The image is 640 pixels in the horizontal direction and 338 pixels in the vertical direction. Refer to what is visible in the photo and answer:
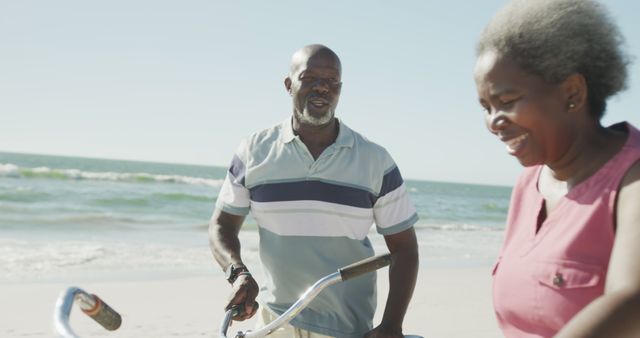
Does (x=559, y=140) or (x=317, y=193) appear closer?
(x=559, y=140)

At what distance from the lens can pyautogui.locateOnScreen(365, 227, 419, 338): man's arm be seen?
2.30 m

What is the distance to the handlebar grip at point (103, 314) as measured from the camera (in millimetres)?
1494

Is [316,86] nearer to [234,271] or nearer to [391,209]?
[391,209]

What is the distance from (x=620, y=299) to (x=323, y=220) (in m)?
1.48

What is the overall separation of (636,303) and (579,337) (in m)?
0.10

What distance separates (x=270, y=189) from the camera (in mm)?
2471

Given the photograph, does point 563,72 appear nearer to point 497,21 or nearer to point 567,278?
point 497,21

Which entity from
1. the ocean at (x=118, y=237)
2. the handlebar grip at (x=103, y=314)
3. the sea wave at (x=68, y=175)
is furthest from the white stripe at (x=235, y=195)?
the sea wave at (x=68, y=175)

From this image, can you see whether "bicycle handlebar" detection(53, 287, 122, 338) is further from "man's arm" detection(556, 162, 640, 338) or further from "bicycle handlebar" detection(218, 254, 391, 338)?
"man's arm" detection(556, 162, 640, 338)

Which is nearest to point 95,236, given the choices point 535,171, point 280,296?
point 280,296

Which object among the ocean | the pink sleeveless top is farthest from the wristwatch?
the ocean

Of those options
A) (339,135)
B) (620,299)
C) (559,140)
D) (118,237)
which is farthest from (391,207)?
(118,237)

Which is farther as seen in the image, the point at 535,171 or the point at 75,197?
the point at 75,197

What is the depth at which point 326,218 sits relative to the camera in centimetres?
240
